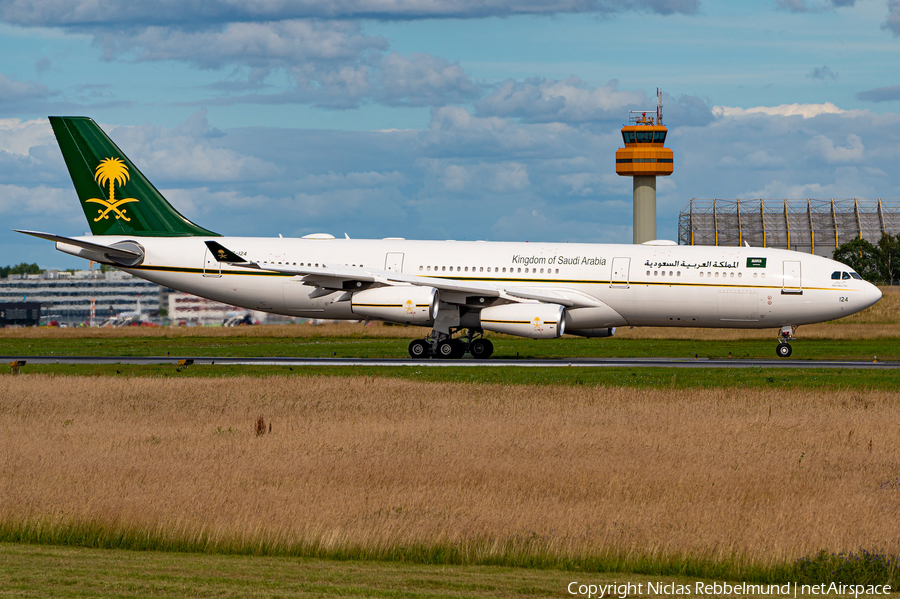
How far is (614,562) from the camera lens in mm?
11000

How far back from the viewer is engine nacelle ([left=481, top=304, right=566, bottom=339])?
33844mm

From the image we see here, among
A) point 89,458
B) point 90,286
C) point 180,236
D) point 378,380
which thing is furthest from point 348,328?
point 90,286

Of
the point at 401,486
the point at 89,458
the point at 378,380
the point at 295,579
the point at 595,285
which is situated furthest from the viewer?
the point at 595,285

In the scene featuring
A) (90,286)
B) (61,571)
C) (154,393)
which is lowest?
(61,571)

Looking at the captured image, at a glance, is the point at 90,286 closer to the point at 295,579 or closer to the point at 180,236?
the point at 180,236

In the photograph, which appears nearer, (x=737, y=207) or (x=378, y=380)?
(x=378, y=380)

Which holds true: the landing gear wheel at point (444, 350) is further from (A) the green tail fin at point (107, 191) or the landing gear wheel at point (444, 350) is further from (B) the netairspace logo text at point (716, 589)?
(B) the netairspace logo text at point (716, 589)

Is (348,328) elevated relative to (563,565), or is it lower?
elevated

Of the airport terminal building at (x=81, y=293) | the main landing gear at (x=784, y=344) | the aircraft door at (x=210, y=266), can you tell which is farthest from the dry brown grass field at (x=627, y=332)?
the airport terminal building at (x=81, y=293)

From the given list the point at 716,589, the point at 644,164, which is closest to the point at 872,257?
the point at 644,164

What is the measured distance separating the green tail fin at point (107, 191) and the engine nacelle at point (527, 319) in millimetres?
Result: 13152

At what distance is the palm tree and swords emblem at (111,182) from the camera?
132ft

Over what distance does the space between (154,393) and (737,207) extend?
10344 cm

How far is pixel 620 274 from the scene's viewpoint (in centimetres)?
3584
